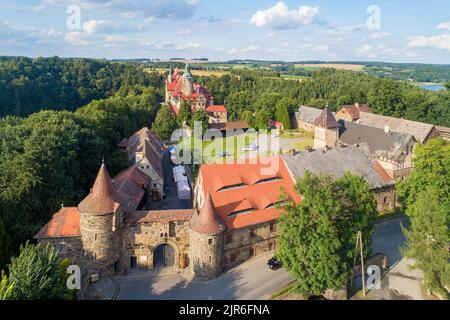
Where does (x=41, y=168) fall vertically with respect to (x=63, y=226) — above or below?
above

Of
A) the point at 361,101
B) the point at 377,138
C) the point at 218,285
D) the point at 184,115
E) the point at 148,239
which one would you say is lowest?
the point at 218,285

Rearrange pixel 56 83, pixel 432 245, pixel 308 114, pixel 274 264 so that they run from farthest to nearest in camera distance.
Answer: pixel 56 83
pixel 308 114
pixel 274 264
pixel 432 245

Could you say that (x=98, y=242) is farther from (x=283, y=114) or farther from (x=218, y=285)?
(x=283, y=114)

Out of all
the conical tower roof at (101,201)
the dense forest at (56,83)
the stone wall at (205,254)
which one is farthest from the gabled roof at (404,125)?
the dense forest at (56,83)

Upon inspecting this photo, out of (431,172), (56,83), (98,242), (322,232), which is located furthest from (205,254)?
(56,83)

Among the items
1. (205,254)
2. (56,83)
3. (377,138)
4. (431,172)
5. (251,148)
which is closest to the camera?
(205,254)

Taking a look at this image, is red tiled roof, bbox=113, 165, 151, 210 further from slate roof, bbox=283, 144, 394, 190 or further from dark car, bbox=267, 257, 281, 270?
slate roof, bbox=283, 144, 394, 190
